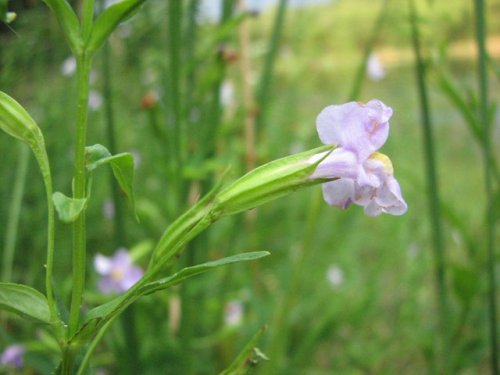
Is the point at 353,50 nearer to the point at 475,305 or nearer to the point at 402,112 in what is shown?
the point at 402,112

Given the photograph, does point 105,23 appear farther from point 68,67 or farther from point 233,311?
point 68,67

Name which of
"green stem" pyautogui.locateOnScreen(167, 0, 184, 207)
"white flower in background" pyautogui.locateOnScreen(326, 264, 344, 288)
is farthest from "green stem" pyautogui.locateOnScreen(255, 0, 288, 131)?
"white flower in background" pyautogui.locateOnScreen(326, 264, 344, 288)

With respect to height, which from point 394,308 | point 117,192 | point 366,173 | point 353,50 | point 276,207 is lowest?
point 366,173

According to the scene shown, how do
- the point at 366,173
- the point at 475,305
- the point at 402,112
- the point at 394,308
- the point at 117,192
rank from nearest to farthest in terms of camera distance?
the point at 366,173 → the point at 117,192 → the point at 475,305 → the point at 394,308 → the point at 402,112

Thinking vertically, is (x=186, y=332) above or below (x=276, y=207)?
below

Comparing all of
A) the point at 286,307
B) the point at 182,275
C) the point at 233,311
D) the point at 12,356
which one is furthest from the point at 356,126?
the point at 233,311

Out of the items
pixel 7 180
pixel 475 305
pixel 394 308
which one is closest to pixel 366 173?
pixel 475 305

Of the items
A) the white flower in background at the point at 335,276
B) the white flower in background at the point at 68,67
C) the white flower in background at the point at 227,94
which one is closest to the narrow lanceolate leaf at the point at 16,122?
the white flower in background at the point at 68,67
